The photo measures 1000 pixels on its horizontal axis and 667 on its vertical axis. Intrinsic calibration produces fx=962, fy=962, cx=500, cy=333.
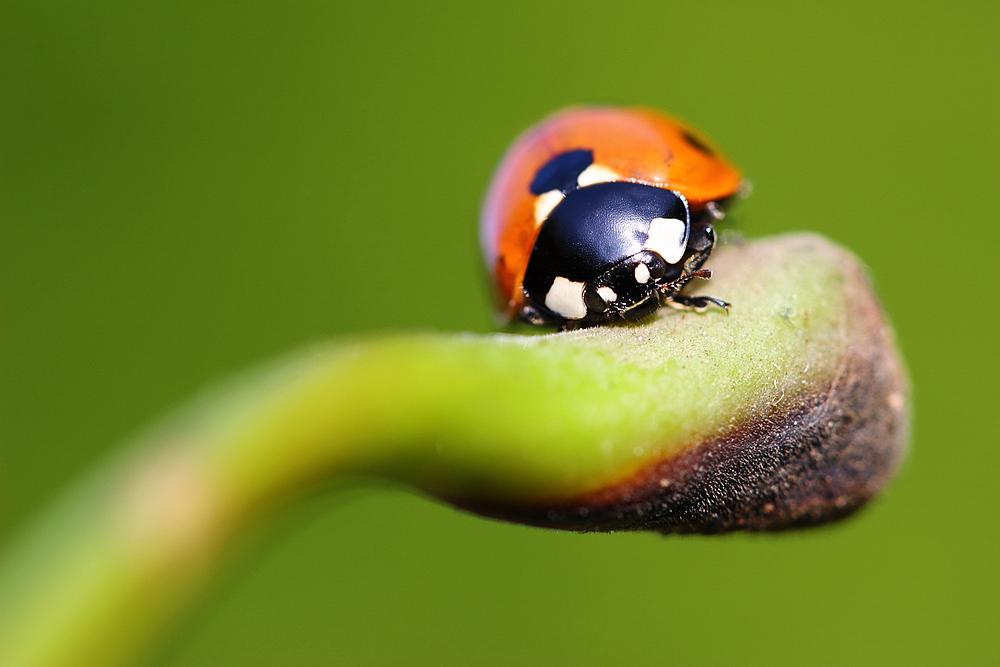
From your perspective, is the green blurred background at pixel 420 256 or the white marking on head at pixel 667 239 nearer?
the white marking on head at pixel 667 239

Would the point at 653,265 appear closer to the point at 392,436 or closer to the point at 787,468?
the point at 787,468

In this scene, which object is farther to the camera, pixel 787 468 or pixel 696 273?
pixel 696 273

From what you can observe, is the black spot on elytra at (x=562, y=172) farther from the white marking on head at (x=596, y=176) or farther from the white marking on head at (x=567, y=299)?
the white marking on head at (x=567, y=299)

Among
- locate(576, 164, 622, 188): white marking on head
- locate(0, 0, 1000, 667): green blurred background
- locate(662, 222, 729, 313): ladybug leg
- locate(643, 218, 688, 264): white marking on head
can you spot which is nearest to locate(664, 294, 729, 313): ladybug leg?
locate(662, 222, 729, 313): ladybug leg

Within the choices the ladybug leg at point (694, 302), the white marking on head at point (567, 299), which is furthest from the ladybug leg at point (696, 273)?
the white marking on head at point (567, 299)

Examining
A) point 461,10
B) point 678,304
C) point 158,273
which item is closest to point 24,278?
point 158,273

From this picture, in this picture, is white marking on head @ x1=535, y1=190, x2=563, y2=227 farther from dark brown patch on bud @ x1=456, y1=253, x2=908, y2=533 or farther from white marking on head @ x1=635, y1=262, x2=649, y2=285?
dark brown patch on bud @ x1=456, y1=253, x2=908, y2=533

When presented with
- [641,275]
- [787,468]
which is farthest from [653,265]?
[787,468]
